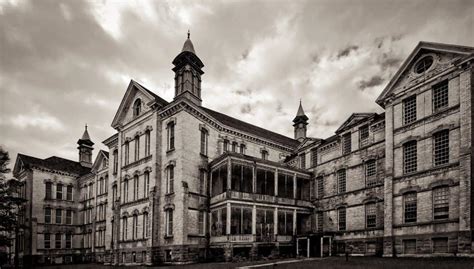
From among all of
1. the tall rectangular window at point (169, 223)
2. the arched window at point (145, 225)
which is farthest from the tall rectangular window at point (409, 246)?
the arched window at point (145, 225)

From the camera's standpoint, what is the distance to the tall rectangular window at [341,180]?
114 feet

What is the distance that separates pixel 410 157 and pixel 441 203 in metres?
4.12

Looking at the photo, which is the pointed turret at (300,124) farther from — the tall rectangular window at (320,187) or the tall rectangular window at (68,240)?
the tall rectangular window at (68,240)

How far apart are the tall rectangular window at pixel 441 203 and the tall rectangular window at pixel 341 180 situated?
9928 mm

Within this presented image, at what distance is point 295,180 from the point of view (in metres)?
37.3

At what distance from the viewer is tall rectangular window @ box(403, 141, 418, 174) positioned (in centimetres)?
2748

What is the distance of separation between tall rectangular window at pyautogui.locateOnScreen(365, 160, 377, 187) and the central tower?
62.2ft

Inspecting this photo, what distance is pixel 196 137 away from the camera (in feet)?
119

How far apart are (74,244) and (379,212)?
42850mm

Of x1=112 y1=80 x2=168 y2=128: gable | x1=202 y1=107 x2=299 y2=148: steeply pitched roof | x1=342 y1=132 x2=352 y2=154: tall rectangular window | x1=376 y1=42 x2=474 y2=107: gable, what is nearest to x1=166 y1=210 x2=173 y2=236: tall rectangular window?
x1=112 y1=80 x2=168 y2=128: gable

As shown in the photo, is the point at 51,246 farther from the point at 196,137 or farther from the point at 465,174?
the point at 465,174

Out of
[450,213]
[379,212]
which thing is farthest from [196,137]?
[450,213]

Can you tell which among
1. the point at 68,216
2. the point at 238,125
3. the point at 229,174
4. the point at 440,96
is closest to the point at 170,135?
the point at 229,174

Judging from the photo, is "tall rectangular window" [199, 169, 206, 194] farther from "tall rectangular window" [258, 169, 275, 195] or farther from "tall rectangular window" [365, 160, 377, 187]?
"tall rectangular window" [365, 160, 377, 187]
